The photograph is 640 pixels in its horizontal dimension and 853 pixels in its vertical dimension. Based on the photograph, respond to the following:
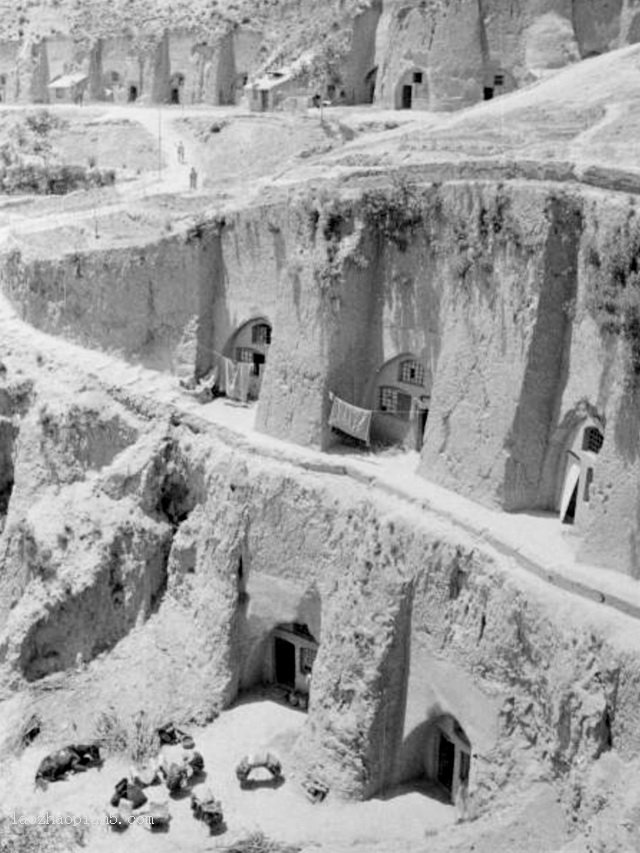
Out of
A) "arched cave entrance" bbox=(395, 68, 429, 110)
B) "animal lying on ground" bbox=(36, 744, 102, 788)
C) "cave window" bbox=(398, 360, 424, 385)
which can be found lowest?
"animal lying on ground" bbox=(36, 744, 102, 788)

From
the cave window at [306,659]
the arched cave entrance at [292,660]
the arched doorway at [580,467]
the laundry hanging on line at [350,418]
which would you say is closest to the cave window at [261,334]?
the laundry hanging on line at [350,418]

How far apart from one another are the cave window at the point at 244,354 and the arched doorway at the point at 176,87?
36.5m

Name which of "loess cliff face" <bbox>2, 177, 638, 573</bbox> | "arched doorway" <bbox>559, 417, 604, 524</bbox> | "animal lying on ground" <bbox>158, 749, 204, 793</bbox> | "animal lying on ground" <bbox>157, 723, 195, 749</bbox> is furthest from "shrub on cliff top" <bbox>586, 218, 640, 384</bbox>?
"animal lying on ground" <bbox>157, 723, 195, 749</bbox>

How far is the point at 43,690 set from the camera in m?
25.6

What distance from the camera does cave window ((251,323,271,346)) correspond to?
29938 mm

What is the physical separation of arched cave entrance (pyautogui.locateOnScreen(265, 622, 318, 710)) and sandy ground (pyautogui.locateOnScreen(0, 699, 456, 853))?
43.3 inches

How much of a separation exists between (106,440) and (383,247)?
8.16m

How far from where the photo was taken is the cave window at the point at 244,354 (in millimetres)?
30391

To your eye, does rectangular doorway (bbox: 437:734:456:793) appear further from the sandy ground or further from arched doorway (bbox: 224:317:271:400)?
arched doorway (bbox: 224:317:271:400)

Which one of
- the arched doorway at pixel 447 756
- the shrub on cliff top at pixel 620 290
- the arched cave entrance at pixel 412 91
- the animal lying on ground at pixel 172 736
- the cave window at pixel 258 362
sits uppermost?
the arched cave entrance at pixel 412 91

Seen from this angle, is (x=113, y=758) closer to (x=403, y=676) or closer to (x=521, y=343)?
(x=403, y=676)

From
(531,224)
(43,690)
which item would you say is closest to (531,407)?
(531,224)

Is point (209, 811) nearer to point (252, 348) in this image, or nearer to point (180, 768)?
point (180, 768)

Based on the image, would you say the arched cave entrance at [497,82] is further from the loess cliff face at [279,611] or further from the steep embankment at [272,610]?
the loess cliff face at [279,611]
